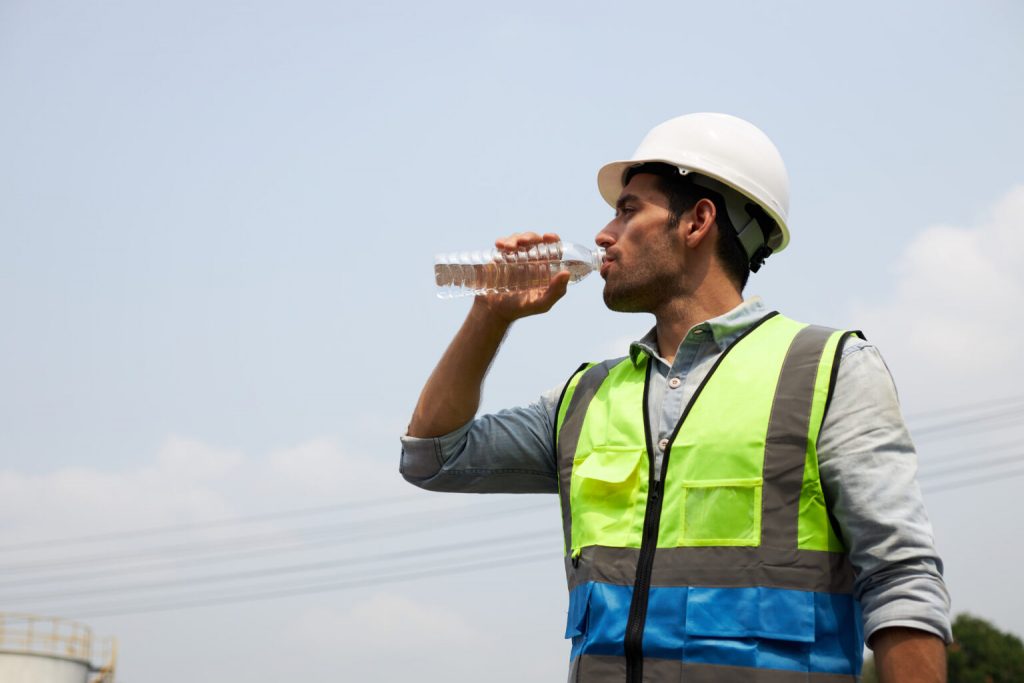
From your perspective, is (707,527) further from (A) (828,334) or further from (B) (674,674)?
(A) (828,334)

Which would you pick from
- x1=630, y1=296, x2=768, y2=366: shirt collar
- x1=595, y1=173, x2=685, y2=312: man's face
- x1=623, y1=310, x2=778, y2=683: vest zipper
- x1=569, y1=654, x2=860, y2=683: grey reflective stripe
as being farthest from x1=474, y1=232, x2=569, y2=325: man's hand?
x1=569, y1=654, x2=860, y2=683: grey reflective stripe

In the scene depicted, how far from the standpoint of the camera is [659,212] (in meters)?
5.11

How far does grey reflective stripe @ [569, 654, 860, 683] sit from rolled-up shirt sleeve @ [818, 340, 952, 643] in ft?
0.78

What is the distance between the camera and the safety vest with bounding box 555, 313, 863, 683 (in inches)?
158

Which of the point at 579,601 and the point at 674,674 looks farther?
the point at 579,601

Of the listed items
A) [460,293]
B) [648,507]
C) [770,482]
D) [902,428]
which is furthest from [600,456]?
[460,293]

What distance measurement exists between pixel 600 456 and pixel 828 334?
0.92 meters

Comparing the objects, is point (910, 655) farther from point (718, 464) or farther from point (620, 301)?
point (620, 301)

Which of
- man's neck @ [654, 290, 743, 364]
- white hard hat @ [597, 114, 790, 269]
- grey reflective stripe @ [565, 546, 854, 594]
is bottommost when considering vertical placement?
grey reflective stripe @ [565, 546, 854, 594]

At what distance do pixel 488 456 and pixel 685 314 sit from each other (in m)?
1.02

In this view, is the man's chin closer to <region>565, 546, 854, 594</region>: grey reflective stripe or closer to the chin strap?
the chin strap

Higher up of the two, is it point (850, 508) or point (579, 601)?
point (850, 508)

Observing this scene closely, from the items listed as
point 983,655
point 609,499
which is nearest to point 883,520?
point 609,499

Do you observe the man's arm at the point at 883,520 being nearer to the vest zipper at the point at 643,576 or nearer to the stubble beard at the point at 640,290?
the vest zipper at the point at 643,576
